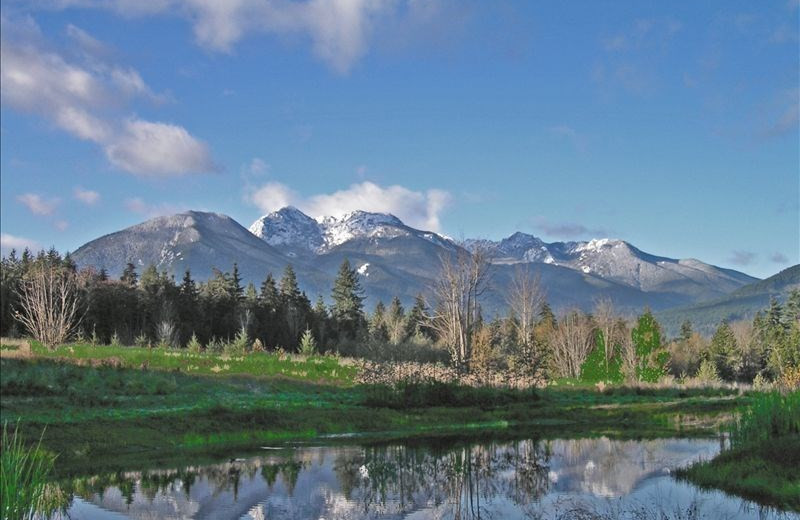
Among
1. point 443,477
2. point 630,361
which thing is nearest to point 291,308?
point 630,361

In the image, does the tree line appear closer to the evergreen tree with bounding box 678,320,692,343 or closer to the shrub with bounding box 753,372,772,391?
the evergreen tree with bounding box 678,320,692,343

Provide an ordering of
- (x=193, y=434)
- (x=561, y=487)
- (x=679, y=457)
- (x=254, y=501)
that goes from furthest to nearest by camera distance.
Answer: (x=193, y=434)
(x=679, y=457)
(x=561, y=487)
(x=254, y=501)

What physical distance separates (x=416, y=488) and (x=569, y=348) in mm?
72568

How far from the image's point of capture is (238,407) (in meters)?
28.9

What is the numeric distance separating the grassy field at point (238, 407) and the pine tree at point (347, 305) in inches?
2654

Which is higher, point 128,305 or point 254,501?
point 128,305

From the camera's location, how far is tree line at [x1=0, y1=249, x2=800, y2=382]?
2383 inches

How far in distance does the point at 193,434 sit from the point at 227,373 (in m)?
14.6

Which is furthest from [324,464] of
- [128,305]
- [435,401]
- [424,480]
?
[128,305]

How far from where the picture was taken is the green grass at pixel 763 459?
49.6ft

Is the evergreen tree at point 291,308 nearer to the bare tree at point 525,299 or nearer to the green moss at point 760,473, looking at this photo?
the bare tree at point 525,299

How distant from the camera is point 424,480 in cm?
1841

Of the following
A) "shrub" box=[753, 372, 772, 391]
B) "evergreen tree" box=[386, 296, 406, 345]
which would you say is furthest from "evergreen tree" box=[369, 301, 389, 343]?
"shrub" box=[753, 372, 772, 391]

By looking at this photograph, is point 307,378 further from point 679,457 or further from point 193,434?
point 679,457
